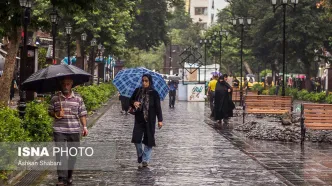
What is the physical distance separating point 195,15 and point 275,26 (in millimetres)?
82148

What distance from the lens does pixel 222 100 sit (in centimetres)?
2336

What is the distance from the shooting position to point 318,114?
1614 centimetres

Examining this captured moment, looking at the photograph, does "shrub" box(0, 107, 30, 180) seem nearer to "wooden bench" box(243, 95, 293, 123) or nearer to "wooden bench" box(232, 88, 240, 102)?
"wooden bench" box(243, 95, 293, 123)

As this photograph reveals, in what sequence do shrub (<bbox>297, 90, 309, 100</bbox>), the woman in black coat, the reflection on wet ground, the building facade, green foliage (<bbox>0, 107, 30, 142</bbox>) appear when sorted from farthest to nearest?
the building facade < shrub (<bbox>297, 90, 309, 100</bbox>) < the woman in black coat < the reflection on wet ground < green foliage (<bbox>0, 107, 30, 142</bbox>)

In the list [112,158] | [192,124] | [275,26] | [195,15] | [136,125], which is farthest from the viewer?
[195,15]

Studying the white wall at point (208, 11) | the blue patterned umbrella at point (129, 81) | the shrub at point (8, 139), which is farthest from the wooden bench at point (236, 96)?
the white wall at point (208, 11)

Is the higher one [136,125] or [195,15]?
[195,15]

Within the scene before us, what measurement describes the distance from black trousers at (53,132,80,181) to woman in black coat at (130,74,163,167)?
7.23ft

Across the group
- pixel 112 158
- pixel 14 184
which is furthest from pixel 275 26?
pixel 14 184

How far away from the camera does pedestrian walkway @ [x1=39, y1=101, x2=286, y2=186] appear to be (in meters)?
10.7

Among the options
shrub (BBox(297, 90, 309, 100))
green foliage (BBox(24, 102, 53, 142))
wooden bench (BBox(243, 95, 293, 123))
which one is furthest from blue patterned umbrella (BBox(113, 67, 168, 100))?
shrub (BBox(297, 90, 309, 100))

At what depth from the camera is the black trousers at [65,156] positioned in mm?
9906

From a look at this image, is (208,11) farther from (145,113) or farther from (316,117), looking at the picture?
(145,113)

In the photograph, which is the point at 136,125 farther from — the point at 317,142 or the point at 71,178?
the point at 317,142
